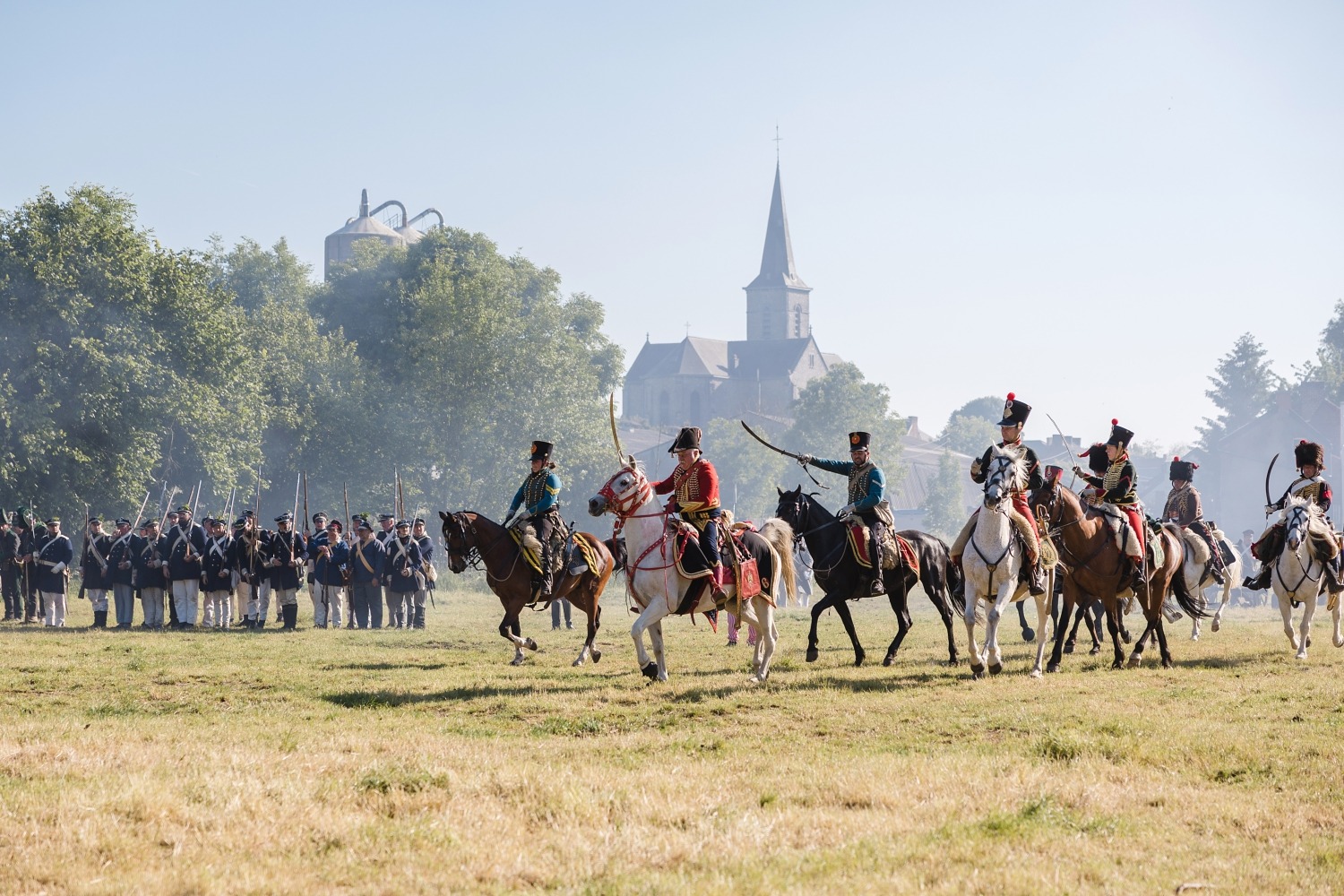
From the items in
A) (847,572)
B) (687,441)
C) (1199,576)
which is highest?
(687,441)

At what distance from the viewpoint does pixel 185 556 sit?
→ 82.3ft

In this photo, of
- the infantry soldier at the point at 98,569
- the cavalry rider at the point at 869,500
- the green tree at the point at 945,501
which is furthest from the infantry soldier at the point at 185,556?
the green tree at the point at 945,501

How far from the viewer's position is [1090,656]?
17281 millimetres

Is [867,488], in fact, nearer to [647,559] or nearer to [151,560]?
[647,559]

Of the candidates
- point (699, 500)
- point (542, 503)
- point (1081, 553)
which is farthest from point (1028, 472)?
point (542, 503)

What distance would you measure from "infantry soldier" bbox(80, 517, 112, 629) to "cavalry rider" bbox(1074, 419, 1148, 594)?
18410 mm

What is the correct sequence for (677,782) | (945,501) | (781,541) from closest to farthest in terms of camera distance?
(677,782)
(781,541)
(945,501)

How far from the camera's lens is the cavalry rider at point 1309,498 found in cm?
1717

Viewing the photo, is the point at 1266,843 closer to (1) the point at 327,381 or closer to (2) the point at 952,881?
(2) the point at 952,881

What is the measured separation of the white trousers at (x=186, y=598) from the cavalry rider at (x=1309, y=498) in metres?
18.5

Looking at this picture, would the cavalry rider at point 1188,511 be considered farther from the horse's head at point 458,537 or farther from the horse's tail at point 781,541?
the horse's head at point 458,537

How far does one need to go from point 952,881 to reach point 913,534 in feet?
34.9

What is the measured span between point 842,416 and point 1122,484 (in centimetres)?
9122

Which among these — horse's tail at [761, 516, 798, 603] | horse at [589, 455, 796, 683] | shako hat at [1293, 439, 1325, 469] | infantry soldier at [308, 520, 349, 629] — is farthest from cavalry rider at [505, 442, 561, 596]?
infantry soldier at [308, 520, 349, 629]
